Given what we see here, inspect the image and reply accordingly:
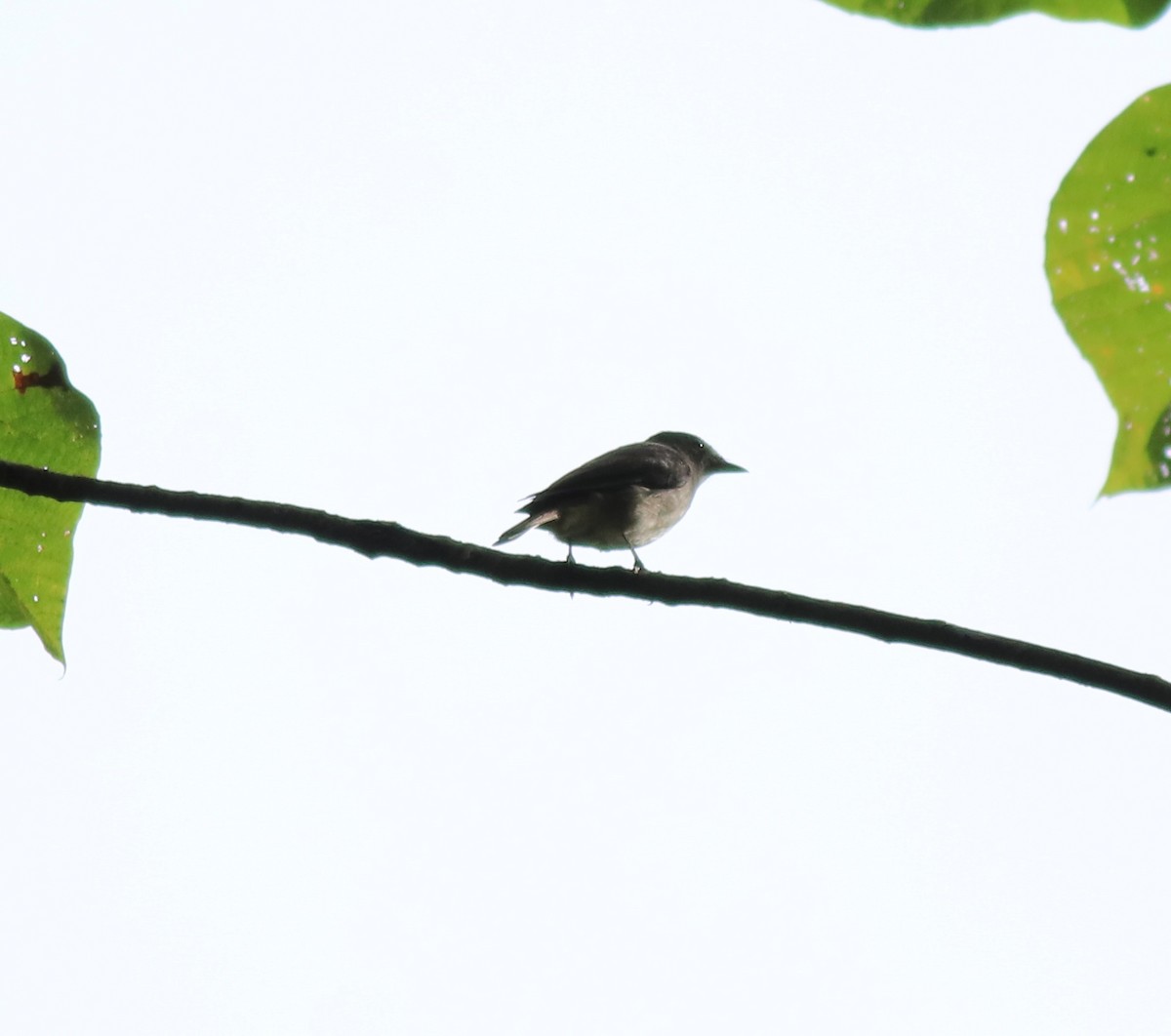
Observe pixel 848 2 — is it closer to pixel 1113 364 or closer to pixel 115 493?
pixel 1113 364

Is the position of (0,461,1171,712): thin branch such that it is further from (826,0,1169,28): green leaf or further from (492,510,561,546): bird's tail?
(492,510,561,546): bird's tail

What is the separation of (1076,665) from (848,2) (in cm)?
97

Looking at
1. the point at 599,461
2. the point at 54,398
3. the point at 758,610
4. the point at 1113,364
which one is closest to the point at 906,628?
the point at 758,610

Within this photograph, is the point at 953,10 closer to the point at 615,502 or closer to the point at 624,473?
the point at 615,502

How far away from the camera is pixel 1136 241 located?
6.09 feet

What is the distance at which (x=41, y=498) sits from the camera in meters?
2.37

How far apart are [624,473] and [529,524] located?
3.12ft

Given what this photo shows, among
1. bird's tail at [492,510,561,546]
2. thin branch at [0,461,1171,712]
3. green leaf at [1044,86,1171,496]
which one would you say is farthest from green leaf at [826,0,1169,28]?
bird's tail at [492,510,561,546]

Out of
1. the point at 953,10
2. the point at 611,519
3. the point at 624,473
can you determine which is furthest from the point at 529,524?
the point at 953,10

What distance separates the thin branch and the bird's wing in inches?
191

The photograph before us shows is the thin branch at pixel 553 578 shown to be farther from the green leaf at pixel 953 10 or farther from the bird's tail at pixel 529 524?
the bird's tail at pixel 529 524

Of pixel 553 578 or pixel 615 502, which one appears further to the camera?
pixel 615 502

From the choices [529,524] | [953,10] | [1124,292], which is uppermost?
[953,10]

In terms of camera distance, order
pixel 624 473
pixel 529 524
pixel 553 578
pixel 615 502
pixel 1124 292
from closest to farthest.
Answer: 1. pixel 1124 292
2. pixel 553 578
3. pixel 529 524
4. pixel 615 502
5. pixel 624 473
